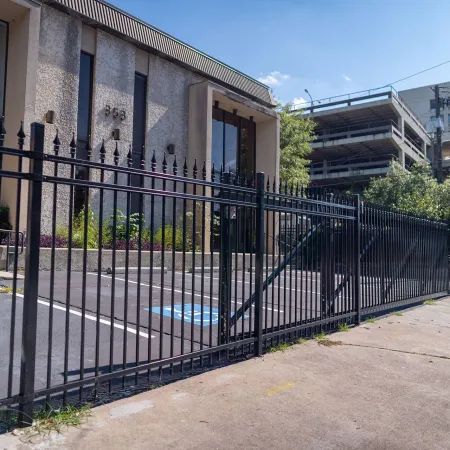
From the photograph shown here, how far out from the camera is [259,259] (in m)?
5.42

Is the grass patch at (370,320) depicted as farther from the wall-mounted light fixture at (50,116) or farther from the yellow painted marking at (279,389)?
the wall-mounted light fixture at (50,116)

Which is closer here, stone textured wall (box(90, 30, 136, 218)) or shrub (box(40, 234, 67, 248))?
shrub (box(40, 234, 67, 248))

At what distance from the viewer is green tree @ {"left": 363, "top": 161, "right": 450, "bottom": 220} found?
69.1 feet

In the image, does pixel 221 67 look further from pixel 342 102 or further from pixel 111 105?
pixel 342 102

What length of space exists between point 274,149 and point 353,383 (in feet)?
58.9

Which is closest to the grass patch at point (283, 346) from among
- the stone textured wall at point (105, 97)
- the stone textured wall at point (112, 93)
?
the stone textured wall at point (105, 97)

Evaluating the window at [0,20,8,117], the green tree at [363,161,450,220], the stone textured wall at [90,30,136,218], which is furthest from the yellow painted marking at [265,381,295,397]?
the green tree at [363,161,450,220]

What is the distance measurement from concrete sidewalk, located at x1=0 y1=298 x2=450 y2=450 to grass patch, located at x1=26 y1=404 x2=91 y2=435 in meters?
0.09

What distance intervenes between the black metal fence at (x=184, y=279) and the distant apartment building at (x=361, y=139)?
33.6 metres

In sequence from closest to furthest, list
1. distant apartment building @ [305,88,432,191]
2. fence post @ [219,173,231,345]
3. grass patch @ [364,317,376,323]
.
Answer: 1. fence post @ [219,173,231,345]
2. grass patch @ [364,317,376,323]
3. distant apartment building @ [305,88,432,191]

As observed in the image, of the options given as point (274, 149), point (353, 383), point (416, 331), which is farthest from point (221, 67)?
point (353, 383)

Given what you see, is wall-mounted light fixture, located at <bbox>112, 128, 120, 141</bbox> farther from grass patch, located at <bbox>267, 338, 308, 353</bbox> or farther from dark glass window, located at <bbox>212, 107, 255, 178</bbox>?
grass patch, located at <bbox>267, 338, 308, 353</bbox>

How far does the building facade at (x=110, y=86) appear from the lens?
41.7ft

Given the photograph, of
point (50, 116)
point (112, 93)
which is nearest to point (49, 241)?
point (50, 116)
